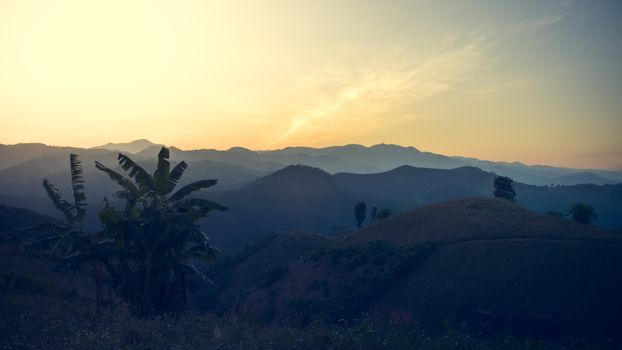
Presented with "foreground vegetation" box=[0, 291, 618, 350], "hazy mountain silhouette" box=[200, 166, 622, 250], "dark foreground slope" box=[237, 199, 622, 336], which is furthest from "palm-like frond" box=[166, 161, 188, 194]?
"hazy mountain silhouette" box=[200, 166, 622, 250]

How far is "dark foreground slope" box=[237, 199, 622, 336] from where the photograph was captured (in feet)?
78.6

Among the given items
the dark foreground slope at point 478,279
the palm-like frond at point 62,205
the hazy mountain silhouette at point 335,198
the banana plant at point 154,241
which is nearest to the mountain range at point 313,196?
the hazy mountain silhouette at point 335,198

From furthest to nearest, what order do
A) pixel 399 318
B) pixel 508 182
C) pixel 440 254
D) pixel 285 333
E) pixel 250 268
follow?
pixel 508 182
pixel 250 268
pixel 440 254
pixel 399 318
pixel 285 333

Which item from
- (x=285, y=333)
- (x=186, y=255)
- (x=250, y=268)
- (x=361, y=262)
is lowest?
(x=250, y=268)

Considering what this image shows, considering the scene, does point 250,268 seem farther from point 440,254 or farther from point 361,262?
point 440,254

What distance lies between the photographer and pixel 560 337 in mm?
21984

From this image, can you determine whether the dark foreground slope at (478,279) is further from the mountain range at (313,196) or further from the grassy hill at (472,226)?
the mountain range at (313,196)

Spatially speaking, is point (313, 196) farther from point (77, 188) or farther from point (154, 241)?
point (154, 241)

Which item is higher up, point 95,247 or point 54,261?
point 95,247

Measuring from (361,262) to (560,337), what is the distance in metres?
17.5

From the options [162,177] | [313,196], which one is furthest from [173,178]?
[313,196]

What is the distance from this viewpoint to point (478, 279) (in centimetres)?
2841

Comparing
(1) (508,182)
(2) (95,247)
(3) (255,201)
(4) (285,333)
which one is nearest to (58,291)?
(2) (95,247)

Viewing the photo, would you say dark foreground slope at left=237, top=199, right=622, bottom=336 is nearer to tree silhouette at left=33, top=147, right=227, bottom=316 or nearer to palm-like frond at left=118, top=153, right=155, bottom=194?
tree silhouette at left=33, top=147, right=227, bottom=316
